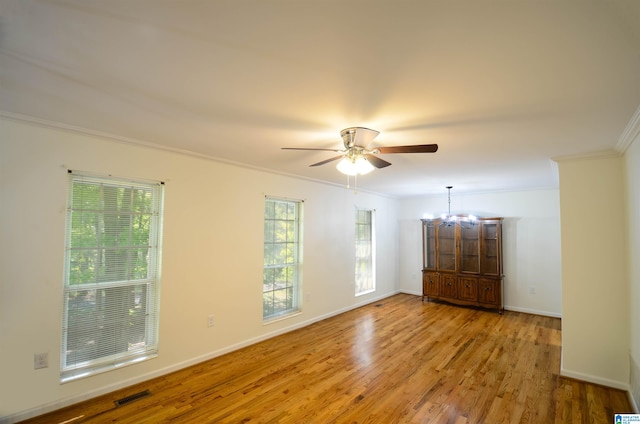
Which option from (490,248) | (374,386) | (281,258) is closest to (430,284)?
(490,248)

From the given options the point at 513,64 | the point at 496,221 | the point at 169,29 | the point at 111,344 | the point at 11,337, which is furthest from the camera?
the point at 496,221

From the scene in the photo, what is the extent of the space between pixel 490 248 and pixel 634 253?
3349 mm

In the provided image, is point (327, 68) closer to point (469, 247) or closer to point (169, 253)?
point (169, 253)

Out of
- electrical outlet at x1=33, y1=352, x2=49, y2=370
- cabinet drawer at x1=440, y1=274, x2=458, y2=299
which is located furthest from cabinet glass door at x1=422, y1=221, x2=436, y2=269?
electrical outlet at x1=33, y1=352, x2=49, y2=370

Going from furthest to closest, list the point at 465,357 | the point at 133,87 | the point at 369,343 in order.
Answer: the point at 369,343, the point at 465,357, the point at 133,87

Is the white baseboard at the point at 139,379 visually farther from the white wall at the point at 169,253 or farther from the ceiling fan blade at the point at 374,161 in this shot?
the ceiling fan blade at the point at 374,161

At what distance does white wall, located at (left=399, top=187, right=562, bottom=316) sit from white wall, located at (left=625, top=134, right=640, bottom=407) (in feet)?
9.79

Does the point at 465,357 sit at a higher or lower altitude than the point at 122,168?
lower

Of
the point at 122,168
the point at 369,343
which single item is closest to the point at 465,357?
the point at 369,343

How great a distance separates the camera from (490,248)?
5.96m

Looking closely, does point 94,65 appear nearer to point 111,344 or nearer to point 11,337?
point 11,337

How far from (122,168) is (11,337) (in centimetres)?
160

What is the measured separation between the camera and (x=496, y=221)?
19.3 ft

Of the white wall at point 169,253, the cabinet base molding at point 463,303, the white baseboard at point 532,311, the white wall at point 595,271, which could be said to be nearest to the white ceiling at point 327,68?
the white wall at point 169,253
